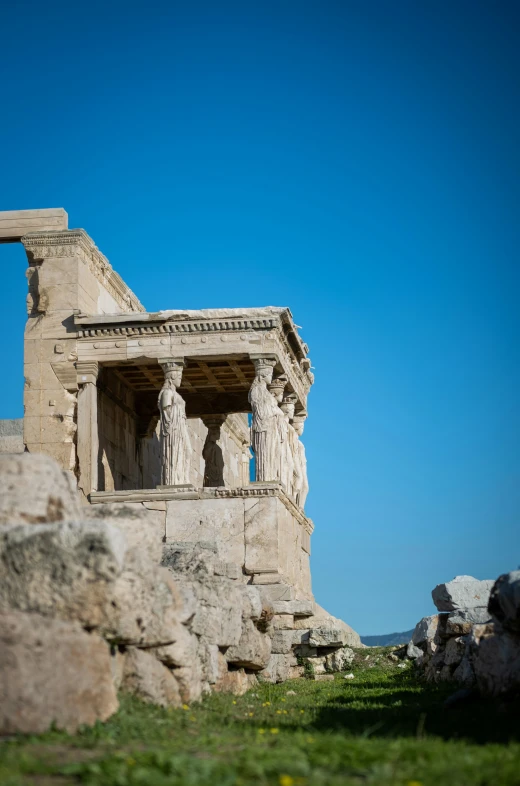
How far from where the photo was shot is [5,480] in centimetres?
773

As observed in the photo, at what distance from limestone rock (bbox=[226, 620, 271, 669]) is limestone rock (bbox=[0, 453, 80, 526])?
4842 millimetres

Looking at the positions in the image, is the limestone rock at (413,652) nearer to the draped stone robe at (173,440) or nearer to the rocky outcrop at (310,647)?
the rocky outcrop at (310,647)

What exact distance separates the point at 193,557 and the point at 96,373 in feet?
31.3

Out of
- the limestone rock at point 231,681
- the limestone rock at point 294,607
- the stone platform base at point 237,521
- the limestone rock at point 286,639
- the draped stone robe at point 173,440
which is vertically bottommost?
the limestone rock at point 231,681

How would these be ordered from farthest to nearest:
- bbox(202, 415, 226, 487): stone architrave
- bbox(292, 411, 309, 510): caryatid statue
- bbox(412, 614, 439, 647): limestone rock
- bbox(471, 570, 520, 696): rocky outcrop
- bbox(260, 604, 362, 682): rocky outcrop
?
bbox(202, 415, 226, 487): stone architrave, bbox(292, 411, 309, 510): caryatid statue, bbox(260, 604, 362, 682): rocky outcrop, bbox(412, 614, 439, 647): limestone rock, bbox(471, 570, 520, 696): rocky outcrop

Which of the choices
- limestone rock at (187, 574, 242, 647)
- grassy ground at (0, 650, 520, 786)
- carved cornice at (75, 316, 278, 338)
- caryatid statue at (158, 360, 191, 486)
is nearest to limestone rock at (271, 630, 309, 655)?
caryatid statue at (158, 360, 191, 486)

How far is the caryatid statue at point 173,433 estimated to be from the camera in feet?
66.4

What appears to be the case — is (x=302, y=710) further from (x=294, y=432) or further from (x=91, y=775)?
(x=294, y=432)

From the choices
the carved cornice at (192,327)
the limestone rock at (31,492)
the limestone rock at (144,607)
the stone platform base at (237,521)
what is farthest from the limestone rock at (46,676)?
the carved cornice at (192,327)

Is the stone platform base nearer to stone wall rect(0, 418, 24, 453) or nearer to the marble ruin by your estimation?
the marble ruin

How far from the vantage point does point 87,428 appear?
816 inches

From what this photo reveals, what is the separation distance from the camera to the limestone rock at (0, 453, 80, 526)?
7664 mm

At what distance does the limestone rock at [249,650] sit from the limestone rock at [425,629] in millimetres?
3287

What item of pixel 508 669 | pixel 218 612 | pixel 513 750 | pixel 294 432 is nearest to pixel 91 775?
pixel 513 750
